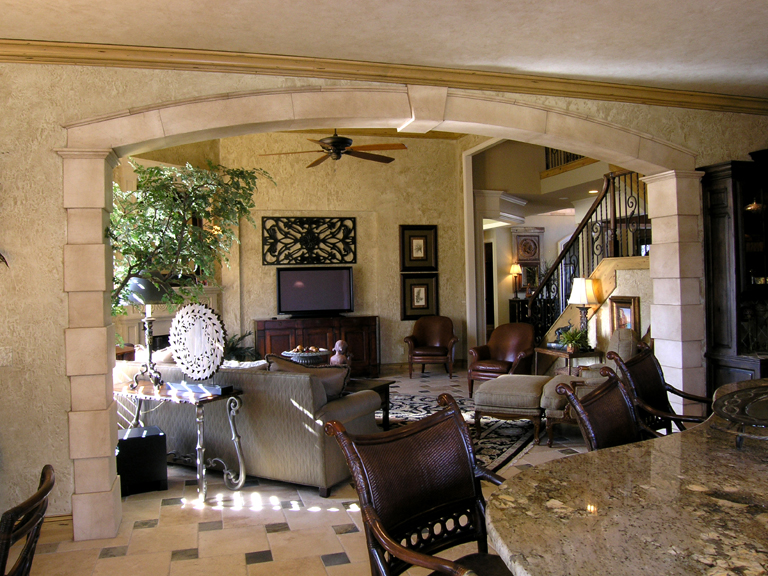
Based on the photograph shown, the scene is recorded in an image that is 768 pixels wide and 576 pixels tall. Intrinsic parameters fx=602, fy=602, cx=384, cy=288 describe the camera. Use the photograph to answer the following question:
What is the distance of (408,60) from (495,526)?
3.09m

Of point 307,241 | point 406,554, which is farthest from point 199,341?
point 307,241

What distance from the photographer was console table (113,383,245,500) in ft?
12.4

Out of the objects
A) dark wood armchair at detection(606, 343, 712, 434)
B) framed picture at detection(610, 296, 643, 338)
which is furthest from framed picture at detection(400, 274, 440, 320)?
dark wood armchair at detection(606, 343, 712, 434)

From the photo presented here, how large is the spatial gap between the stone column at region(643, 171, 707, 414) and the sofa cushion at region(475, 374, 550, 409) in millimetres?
1003

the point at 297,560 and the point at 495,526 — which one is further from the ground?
the point at 495,526

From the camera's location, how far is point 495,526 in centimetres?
126

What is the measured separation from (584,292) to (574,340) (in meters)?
0.53

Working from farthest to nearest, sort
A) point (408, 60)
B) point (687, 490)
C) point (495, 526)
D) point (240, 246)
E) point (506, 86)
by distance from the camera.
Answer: point (240, 246) < point (506, 86) < point (408, 60) < point (687, 490) < point (495, 526)

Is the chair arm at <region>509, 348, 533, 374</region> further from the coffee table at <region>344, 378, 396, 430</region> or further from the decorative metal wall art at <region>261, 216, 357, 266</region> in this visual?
the decorative metal wall art at <region>261, 216, 357, 266</region>

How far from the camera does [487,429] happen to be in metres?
5.47

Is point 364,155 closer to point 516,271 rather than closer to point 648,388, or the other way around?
point 648,388

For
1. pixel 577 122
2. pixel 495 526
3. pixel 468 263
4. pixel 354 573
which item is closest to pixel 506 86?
pixel 577 122

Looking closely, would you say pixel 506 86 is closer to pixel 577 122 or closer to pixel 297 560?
pixel 577 122

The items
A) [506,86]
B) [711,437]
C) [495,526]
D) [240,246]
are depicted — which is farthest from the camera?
[240,246]
